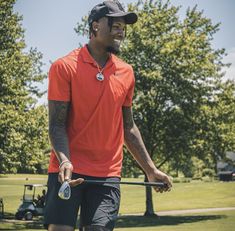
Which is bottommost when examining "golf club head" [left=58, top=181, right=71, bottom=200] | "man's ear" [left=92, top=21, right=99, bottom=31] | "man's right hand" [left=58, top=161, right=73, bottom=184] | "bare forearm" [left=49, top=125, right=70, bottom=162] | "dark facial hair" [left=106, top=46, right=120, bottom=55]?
"golf club head" [left=58, top=181, right=71, bottom=200]

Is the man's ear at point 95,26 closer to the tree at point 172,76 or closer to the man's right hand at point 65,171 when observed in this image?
the man's right hand at point 65,171

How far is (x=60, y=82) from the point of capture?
3.96m

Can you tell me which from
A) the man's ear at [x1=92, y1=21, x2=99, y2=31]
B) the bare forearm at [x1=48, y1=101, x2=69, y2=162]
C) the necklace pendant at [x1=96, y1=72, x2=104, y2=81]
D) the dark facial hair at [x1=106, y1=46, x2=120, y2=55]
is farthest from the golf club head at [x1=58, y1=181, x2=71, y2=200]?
the man's ear at [x1=92, y1=21, x2=99, y2=31]

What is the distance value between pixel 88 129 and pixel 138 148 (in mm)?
714

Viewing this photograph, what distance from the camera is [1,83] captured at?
1079 inches

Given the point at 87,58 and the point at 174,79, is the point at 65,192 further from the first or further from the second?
the point at 174,79

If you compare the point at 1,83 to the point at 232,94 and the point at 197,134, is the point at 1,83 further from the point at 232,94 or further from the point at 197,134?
the point at 232,94

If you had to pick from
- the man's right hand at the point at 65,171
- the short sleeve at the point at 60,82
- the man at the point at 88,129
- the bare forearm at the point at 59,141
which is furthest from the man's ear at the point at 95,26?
the man's right hand at the point at 65,171

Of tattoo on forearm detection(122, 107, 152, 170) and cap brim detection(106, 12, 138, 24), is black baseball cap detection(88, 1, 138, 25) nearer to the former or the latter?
cap brim detection(106, 12, 138, 24)

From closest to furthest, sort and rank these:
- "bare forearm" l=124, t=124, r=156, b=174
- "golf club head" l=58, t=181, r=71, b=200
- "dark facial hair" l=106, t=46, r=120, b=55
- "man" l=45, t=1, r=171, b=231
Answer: "golf club head" l=58, t=181, r=71, b=200, "man" l=45, t=1, r=171, b=231, "dark facial hair" l=106, t=46, r=120, b=55, "bare forearm" l=124, t=124, r=156, b=174

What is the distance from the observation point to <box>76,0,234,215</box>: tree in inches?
1165

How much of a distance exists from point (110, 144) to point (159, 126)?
27408mm

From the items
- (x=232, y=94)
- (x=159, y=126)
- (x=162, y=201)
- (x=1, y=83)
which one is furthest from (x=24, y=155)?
(x=162, y=201)

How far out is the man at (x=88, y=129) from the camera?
3.91m
